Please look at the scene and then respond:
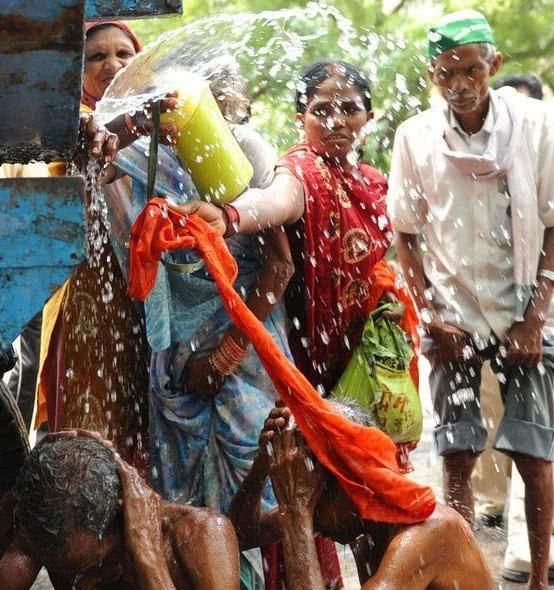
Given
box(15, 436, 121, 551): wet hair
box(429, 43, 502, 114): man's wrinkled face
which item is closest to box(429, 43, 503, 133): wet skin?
box(429, 43, 502, 114): man's wrinkled face

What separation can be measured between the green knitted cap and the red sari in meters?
0.66

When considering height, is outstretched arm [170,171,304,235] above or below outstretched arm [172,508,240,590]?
above

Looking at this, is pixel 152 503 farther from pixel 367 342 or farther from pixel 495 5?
pixel 495 5

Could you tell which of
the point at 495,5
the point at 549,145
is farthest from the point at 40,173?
the point at 495,5

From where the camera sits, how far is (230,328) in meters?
4.47

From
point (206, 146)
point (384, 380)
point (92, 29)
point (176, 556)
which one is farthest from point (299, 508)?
point (92, 29)

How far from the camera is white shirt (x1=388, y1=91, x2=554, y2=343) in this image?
16.9 feet

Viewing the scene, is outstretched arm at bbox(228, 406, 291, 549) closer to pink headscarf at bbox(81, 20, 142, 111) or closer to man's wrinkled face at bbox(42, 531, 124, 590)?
man's wrinkled face at bbox(42, 531, 124, 590)

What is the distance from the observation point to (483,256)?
204 inches

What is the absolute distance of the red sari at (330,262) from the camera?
4703mm

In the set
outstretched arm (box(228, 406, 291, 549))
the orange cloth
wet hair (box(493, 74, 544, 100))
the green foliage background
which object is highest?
the orange cloth

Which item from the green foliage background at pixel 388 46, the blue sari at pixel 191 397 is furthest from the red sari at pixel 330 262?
the green foliage background at pixel 388 46

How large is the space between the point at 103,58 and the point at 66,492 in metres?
2.11

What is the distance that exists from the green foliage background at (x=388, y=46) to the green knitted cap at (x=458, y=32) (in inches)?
148
